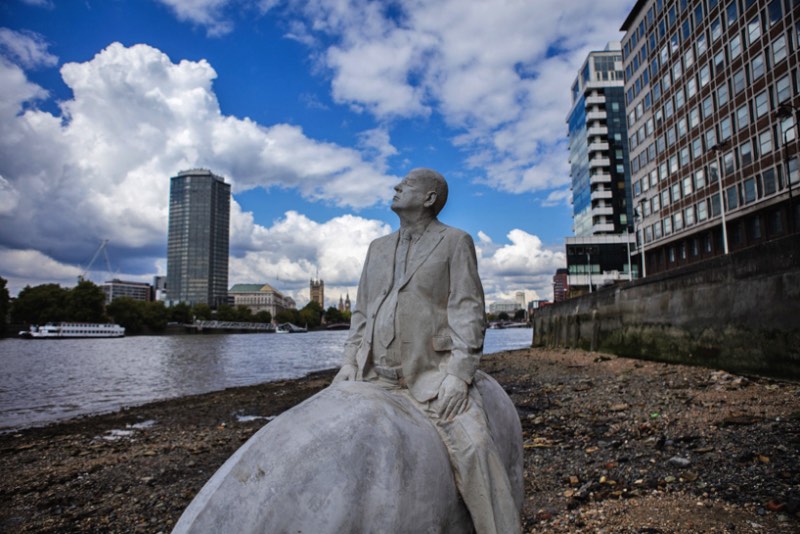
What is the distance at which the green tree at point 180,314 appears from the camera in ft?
459

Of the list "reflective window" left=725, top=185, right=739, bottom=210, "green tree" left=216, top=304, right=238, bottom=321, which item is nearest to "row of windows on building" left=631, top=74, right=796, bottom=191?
"reflective window" left=725, top=185, right=739, bottom=210

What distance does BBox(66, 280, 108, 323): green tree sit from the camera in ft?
305

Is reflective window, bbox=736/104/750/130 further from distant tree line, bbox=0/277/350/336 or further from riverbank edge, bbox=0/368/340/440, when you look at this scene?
distant tree line, bbox=0/277/350/336

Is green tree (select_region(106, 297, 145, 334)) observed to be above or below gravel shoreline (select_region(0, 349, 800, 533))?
above

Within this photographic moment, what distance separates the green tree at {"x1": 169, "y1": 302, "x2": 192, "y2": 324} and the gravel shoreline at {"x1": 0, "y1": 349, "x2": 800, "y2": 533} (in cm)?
13416

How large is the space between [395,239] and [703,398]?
10734mm

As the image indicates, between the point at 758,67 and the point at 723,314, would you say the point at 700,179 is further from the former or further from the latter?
the point at 723,314

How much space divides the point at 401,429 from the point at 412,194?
1665mm

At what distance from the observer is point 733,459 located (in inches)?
294

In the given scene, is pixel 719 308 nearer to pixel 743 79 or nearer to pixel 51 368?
pixel 743 79

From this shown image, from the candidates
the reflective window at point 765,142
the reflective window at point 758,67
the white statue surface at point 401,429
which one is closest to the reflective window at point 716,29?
the reflective window at point 758,67

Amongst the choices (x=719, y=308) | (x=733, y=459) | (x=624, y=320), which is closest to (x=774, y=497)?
(x=733, y=459)

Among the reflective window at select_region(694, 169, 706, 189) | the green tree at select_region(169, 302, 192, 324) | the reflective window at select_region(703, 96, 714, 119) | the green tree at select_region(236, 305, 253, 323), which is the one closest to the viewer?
the reflective window at select_region(703, 96, 714, 119)

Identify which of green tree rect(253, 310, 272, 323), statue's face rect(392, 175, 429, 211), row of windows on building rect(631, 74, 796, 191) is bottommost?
statue's face rect(392, 175, 429, 211)
